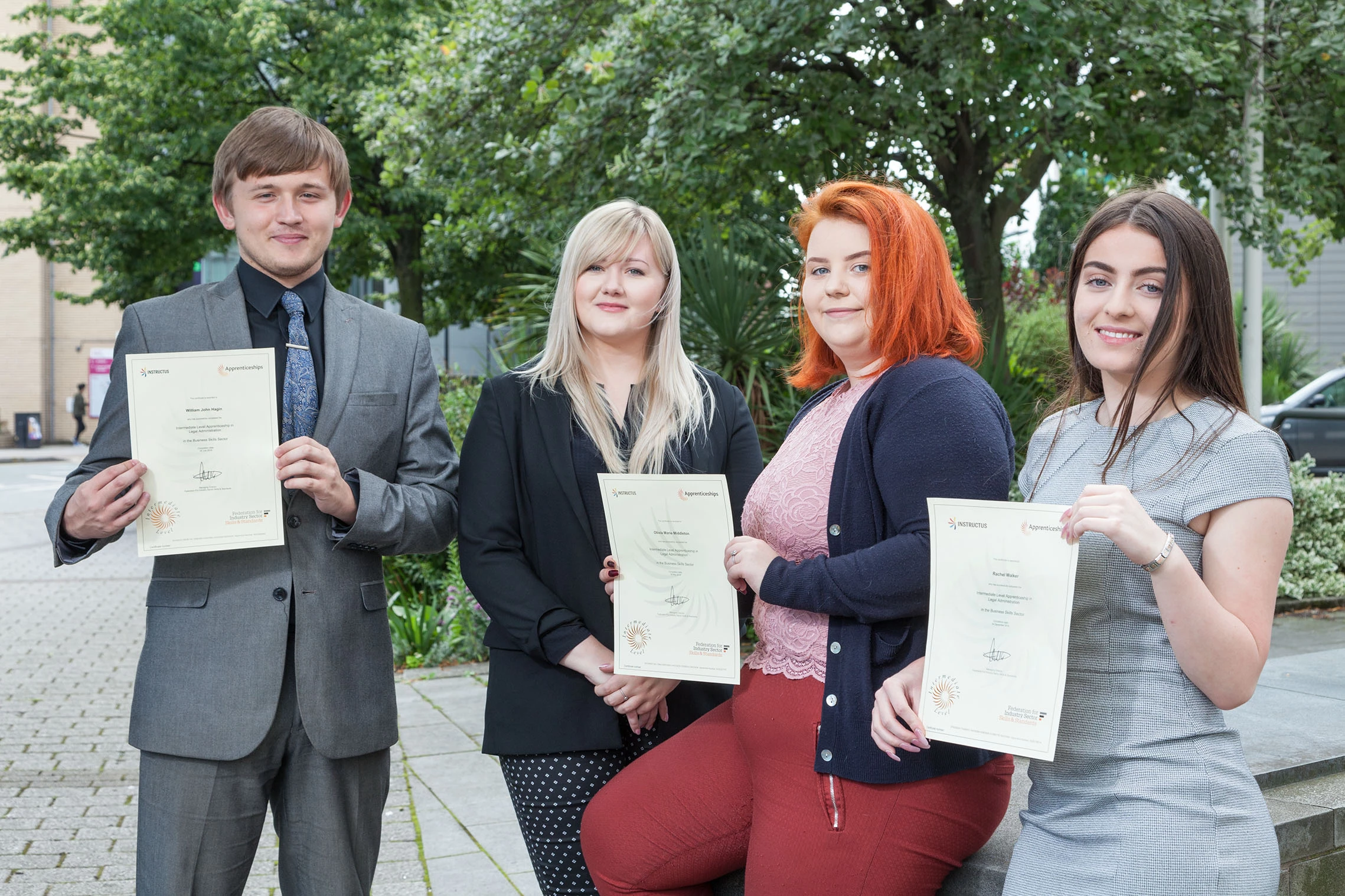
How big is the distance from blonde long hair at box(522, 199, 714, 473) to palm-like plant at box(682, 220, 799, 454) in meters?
3.74

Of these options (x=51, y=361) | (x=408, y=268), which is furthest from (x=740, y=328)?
(x=51, y=361)

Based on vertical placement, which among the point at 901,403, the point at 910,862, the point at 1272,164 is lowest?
the point at 910,862

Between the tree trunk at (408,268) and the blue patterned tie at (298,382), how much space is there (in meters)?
15.7

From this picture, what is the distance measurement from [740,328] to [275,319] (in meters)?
4.25

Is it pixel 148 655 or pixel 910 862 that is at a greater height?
pixel 148 655

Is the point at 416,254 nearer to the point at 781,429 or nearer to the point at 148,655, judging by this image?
the point at 781,429

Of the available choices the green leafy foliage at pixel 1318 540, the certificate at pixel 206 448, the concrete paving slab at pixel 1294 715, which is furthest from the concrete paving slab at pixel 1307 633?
the certificate at pixel 206 448

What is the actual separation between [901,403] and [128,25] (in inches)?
693

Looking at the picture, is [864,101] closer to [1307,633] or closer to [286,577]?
[1307,633]

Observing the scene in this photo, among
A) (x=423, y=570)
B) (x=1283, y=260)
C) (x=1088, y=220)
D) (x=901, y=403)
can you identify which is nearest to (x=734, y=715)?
(x=901, y=403)

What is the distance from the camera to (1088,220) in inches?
76.8

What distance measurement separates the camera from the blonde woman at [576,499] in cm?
238

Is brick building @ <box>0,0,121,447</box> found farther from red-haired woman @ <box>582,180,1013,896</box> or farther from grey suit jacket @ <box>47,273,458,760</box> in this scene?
red-haired woman @ <box>582,180,1013,896</box>

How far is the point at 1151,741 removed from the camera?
1.76 meters
